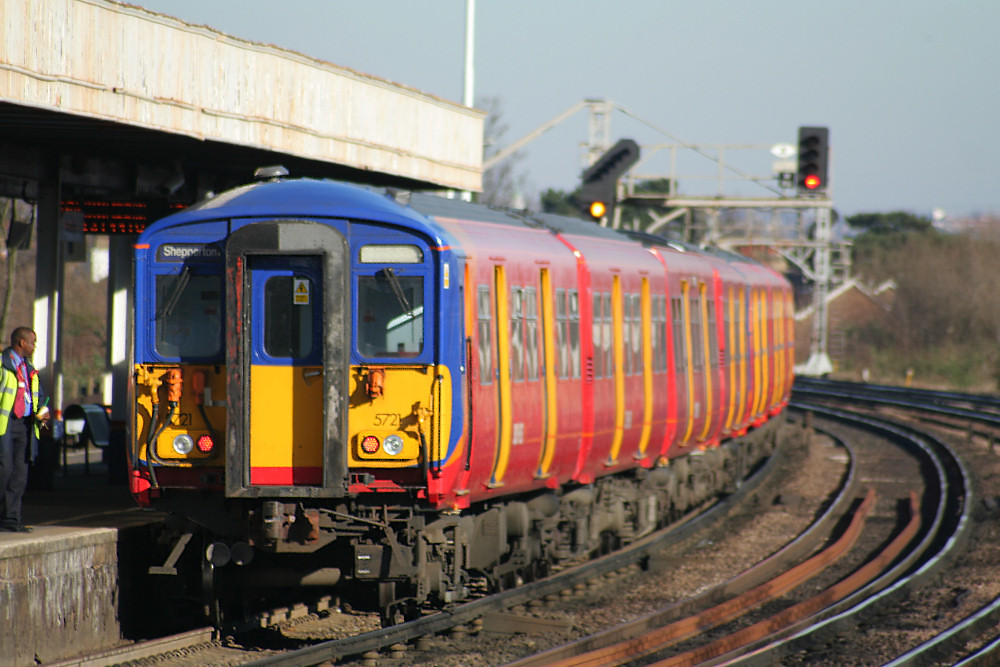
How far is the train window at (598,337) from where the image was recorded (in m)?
13.2

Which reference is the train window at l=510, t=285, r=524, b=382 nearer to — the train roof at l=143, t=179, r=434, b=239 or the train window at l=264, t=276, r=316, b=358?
the train roof at l=143, t=179, r=434, b=239

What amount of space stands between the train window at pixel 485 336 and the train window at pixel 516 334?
1.59ft

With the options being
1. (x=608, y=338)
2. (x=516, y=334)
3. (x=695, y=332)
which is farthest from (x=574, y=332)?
(x=695, y=332)

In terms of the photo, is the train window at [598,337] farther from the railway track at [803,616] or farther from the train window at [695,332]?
the train window at [695,332]

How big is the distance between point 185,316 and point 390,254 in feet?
4.97

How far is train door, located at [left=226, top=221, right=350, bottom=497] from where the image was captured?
9422mm

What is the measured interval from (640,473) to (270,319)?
7.02 meters

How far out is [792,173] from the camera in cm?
3334

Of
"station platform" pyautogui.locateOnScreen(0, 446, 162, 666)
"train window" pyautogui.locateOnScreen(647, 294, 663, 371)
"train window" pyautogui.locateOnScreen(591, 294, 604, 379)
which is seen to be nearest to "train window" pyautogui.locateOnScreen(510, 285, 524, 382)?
"train window" pyautogui.locateOnScreen(591, 294, 604, 379)

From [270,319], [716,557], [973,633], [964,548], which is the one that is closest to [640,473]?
[716,557]

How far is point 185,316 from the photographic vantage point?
9.76 meters

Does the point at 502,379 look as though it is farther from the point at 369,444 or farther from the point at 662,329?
the point at 662,329

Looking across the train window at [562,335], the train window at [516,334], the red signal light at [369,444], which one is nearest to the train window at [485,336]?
the train window at [516,334]

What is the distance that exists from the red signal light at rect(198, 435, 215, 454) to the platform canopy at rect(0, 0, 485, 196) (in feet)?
10.1
